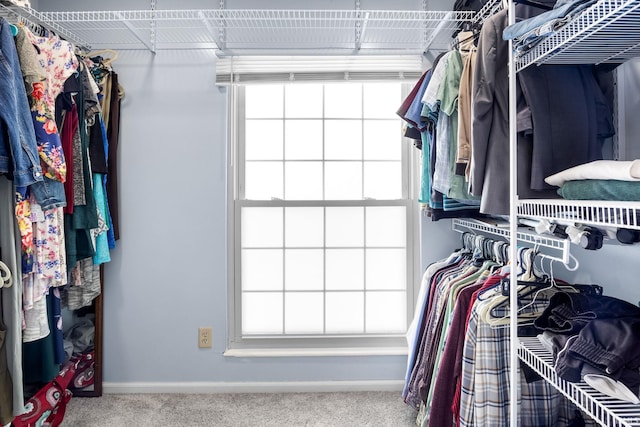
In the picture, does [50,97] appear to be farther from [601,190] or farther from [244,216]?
[601,190]

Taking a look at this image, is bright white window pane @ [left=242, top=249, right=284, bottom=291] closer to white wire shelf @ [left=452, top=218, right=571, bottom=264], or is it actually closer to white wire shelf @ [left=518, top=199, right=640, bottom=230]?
white wire shelf @ [left=452, top=218, right=571, bottom=264]

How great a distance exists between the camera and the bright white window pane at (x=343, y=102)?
7.62ft

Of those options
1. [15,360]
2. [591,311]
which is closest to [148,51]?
[15,360]

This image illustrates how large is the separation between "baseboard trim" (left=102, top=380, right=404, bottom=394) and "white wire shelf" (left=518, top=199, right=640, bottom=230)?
1524 millimetres

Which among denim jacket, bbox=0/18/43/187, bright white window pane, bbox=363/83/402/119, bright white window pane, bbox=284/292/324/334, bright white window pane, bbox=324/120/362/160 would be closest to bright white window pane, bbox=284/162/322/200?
bright white window pane, bbox=324/120/362/160

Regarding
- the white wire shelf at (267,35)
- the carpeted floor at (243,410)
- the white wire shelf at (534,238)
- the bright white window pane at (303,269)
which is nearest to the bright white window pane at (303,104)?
the white wire shelf at (267,35)

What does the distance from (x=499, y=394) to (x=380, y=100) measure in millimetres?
1665

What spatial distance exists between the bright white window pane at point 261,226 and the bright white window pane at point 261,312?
0.31 metres

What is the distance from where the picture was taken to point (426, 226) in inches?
89.3

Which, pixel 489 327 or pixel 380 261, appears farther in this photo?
pixel 380 261

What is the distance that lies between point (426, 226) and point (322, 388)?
1129 mm

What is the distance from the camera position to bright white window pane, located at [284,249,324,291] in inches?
92.2

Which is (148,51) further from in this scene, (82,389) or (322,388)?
(322,388)

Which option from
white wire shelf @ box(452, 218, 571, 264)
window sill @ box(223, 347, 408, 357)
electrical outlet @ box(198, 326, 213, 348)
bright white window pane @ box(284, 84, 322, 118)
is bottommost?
window sill @ box(223, 347, 408, 357)
